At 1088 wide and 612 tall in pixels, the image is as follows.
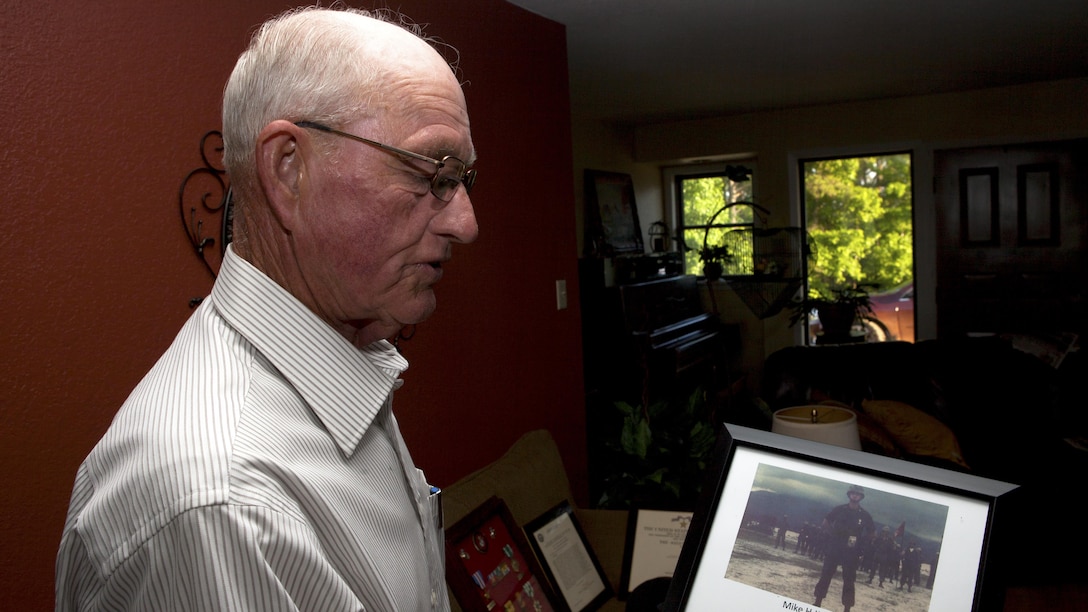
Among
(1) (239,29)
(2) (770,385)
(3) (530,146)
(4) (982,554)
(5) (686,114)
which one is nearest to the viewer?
(4) (982,554)

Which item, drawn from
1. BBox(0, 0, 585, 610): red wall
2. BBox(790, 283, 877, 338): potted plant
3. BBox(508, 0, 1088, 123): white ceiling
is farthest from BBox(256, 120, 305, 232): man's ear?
BBox(790, 283, 877, 338): potted plant

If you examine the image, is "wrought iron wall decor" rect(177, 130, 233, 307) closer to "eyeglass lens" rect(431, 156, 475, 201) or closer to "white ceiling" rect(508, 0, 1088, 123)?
"eyeglass lens" rect(431, 156, 475, 201)

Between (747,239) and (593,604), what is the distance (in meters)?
5.55

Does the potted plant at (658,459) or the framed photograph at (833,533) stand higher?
the framed photograph at (833,533)

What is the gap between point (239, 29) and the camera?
1.93 meters

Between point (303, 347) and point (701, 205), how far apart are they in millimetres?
7509

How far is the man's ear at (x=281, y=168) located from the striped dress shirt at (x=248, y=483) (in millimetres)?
69

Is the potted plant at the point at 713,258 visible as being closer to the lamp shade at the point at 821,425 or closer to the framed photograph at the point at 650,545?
the framed photograph at the point at 650,545

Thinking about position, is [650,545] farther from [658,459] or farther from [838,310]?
[838,310]

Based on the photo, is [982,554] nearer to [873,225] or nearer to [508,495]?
[508,495]

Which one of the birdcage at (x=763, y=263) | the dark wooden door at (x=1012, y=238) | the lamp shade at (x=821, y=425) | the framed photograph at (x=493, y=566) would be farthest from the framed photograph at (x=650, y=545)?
the dark wooden door at (x=1012, y=238)

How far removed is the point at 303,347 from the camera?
0.74 metres

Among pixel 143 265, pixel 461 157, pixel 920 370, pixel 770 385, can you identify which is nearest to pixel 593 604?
pixel 143 265

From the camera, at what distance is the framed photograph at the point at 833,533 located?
842 millimetres
